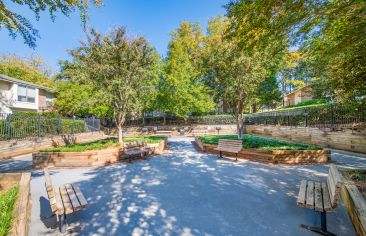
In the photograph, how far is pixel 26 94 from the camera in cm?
2834

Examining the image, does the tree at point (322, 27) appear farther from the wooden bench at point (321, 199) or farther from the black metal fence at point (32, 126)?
the black metal fence at point (32, 126)

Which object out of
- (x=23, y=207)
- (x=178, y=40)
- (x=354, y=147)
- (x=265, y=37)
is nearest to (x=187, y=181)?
(x=23, y=207)

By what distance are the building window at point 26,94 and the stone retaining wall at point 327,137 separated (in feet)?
106

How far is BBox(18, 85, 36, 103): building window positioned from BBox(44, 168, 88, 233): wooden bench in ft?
100

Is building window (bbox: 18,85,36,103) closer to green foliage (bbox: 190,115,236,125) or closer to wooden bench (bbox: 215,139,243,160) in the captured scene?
green foliage (bbox: 190,115,236,125)

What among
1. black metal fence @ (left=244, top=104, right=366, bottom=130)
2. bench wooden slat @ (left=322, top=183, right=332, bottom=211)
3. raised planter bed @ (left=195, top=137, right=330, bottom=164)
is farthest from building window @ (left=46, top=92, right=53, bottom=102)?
bench wooden slat @ (left=322, top=183, right=332, bottom=211)

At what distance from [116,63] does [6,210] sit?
8.88 meters

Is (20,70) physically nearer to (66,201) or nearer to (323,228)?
(66,201)

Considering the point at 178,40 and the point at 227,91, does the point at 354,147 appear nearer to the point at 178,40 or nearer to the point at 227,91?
the point at 227,91

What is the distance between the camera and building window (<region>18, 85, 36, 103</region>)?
90.1 feet

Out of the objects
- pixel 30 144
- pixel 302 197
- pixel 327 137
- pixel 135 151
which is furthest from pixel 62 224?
pixel 327 137

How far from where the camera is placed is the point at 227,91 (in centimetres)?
1179

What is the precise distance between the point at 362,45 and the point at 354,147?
8373mm

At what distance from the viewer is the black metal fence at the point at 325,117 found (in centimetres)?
1055
